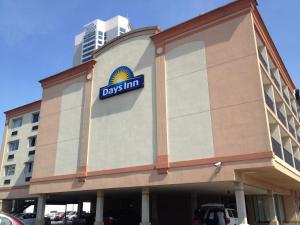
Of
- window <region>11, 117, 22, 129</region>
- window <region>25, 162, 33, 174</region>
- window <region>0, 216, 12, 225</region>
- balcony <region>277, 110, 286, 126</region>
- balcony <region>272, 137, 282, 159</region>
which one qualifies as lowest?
window <region>0, 216, 12, 225</region>

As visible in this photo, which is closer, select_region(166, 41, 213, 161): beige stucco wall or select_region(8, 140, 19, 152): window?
select_region(166, 41, 213, 161): beige stucco wall

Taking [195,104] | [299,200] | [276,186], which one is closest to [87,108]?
[195,104]

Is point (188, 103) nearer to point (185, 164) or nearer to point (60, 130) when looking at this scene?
point (185, 164)

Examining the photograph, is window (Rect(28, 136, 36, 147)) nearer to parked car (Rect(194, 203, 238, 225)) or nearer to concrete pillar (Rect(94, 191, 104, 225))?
concrete pillar (Rect(94, 191, 104, 225))

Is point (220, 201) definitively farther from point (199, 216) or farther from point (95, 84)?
point (95, 84)

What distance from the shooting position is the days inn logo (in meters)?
26.8

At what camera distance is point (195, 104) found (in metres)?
23.2

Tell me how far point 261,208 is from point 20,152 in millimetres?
31886

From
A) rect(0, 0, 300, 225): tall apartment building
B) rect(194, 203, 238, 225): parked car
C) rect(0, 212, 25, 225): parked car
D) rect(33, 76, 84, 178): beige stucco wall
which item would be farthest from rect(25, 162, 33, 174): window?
rect(0, 212, 25, 225): parked car

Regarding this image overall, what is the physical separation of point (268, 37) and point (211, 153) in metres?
11.8

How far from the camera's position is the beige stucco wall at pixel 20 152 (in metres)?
41.9

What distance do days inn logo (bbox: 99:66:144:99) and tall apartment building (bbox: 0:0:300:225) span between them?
10 cm

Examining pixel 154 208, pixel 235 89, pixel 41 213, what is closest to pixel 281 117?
pixel 235 89

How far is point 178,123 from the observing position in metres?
23.7
